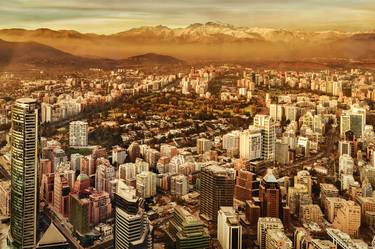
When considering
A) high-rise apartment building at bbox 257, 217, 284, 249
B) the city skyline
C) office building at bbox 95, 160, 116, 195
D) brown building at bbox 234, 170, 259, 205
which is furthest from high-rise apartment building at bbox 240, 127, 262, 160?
office building at bbox 95, 160, 116, 195

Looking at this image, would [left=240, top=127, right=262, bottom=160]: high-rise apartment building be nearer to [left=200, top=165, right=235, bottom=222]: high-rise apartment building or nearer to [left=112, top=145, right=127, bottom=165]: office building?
[left=200, top=165, right=235, bottom=222]: high-rise apartment building

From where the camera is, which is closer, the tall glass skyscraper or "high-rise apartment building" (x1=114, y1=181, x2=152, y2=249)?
"high-rise apartment building" (x1=114, y1=181, x2=152, y2=249)

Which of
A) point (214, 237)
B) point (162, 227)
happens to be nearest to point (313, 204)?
point (214, 237)

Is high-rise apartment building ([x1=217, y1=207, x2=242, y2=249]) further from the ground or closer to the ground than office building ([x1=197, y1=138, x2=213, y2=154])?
closer to the ground

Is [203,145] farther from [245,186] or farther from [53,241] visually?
[53,241]

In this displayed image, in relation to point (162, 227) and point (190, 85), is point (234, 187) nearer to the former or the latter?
point (162, 227)

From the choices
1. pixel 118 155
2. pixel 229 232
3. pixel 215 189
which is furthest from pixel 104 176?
pixel 229 232

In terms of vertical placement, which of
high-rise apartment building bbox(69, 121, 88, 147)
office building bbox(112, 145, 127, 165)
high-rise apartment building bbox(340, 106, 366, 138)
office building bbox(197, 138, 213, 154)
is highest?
high-rise apartment building bbox(340, 106, 366, 138)
